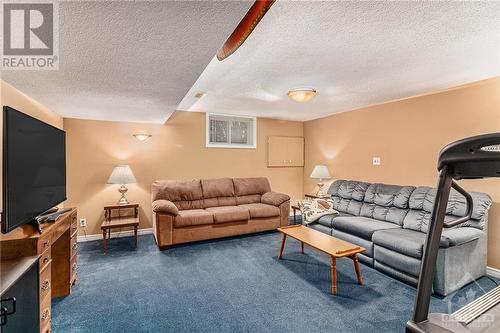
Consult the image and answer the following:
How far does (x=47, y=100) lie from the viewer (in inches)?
114

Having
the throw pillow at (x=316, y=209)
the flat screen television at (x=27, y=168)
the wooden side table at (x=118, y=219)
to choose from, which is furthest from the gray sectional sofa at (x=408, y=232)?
the flat screen television at (x=27, y=168)

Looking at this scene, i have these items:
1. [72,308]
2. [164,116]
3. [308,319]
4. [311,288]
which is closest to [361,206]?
[311,288]

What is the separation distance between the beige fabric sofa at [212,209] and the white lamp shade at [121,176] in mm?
438

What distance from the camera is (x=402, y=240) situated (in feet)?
8.76

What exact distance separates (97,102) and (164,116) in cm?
101

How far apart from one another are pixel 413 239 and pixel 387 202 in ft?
3.46

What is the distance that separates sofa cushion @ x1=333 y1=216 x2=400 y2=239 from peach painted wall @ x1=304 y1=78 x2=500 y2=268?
96cm

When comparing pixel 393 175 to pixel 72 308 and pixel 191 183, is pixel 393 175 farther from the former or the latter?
pixel 72 308

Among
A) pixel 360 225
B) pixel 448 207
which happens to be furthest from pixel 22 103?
pixel 448 207

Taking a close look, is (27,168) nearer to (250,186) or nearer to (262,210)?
(262,210)

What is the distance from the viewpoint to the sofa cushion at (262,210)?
14.1 ft

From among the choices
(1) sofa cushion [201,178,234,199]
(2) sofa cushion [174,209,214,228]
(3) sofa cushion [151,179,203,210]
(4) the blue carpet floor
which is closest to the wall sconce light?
(3) sofa cushion [151,179,203,210]

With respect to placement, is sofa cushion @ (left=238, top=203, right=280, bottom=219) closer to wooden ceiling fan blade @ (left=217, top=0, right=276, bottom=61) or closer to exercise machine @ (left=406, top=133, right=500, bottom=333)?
wooden ceiling fan blade @ (left=217, top=0, right=276, bottom=61)

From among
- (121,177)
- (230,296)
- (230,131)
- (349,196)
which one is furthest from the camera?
(230,131)
